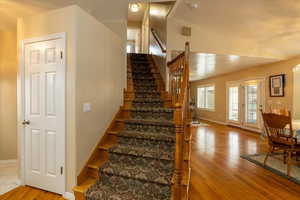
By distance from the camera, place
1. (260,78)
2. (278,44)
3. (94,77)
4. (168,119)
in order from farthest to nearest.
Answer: (260,78) → (278,44) → (168,119) → (94,77)

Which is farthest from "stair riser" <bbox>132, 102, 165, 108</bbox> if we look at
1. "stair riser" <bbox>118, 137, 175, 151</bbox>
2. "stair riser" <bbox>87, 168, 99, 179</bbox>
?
"stair riser" <bbox>87, 168, 99, 179</bbox>

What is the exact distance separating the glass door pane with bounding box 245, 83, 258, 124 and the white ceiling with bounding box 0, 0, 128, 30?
17.6ft

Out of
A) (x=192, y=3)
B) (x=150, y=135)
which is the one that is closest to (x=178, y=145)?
(x=150, y=135)

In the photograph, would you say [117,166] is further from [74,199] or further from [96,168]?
[74,199]

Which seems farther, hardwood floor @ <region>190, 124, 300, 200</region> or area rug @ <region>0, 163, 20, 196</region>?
area rug @ <region>0, 163, 20, 196</region>

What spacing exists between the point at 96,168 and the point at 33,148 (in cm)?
100

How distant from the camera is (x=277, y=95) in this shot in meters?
5.07

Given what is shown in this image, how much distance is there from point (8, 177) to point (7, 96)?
1.54 meters

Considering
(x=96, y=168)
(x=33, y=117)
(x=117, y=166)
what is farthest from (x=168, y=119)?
(x=33, y=117)

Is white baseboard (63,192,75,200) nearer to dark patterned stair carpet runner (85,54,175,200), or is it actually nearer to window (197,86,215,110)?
dark patterned stair carpet runner (85,54,175,200)

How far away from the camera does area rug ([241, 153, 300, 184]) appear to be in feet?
8.77

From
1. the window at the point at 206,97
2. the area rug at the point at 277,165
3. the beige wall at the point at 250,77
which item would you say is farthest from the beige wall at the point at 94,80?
the window at the point at 206,97

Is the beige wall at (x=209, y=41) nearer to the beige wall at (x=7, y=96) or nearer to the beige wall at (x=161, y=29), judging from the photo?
the beige wall at (x=161, y=29)

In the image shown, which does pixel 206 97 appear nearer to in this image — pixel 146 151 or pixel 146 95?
pixel 146 95
